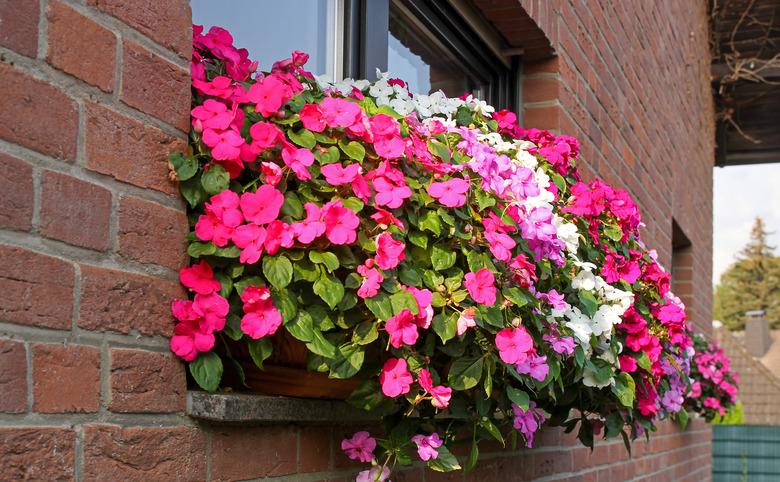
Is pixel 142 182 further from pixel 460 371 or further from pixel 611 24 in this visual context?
pixel 611 24

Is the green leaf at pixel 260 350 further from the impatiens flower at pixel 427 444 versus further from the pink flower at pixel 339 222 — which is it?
the impatiens flower at pixel 427 444

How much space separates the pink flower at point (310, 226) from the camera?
4.25 feet

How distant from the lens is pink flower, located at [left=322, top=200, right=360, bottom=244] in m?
1.32

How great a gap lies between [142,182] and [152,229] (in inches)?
2.6

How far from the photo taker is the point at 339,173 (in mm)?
1364

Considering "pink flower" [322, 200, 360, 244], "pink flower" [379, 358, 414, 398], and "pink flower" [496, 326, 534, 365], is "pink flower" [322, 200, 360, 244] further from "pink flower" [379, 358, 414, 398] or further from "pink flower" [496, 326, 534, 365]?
"pink flower" [496, 326, 534, 365]

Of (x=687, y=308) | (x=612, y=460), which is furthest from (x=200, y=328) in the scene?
(x=687, y=308)

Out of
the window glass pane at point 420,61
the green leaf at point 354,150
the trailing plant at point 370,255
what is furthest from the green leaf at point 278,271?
the window glass pane at point 420,61

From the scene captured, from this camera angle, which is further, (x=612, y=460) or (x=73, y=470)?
(x=612, y=460)

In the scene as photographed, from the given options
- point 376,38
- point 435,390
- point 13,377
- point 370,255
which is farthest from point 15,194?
point 376,38

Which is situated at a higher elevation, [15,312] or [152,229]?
[152,229]

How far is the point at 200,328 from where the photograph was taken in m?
1.30

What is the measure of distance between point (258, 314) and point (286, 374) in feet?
0.51

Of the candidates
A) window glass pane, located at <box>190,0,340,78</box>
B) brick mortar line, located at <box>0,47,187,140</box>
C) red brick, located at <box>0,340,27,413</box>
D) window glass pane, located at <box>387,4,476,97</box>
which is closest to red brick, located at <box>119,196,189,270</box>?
brick mortar line, located at <box>0,47,187,140</box>
